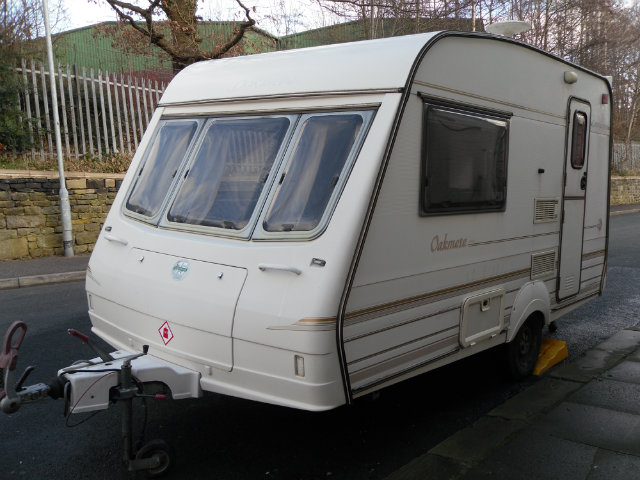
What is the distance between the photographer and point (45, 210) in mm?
10836

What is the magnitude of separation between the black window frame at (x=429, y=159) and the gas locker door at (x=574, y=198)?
112 centimetres

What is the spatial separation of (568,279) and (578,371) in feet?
2.71

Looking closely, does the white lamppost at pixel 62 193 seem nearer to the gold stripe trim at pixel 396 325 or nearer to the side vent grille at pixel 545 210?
the side vent grille at pixel 545 210

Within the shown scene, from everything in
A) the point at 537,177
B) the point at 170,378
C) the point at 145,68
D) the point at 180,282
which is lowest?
the point at 170,378

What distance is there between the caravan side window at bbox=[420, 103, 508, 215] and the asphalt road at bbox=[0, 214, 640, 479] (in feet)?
5.16

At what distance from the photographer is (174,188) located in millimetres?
4246

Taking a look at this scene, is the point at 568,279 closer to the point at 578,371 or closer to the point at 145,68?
the point at 578,371

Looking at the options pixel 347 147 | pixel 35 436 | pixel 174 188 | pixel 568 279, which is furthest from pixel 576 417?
pixel 35 436

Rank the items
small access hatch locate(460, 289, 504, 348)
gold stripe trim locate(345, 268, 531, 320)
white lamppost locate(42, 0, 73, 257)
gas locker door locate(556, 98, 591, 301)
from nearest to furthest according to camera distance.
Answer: gold stripe trim locate(345, 268, 531, 320), small access hatch locate(460, 289, 504, 348), gas locker door locate(556, 98, 591, 301), white lamppost locate(42, 0, 73, 257)

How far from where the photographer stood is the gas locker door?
17.8ft

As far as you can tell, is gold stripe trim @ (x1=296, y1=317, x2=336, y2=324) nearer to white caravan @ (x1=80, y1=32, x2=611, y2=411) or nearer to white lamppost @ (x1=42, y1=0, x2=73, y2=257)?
white caravan @ (x1=80, y1=32, x2=611, y2=411)

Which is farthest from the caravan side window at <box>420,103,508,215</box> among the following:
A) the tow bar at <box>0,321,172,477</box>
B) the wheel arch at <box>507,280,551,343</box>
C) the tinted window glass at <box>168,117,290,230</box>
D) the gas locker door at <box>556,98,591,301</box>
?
the tow bar at <box>0,321,172,477</box>

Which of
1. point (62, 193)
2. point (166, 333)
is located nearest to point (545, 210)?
point (166, 333)

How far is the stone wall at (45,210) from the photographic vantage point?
10.4 m
